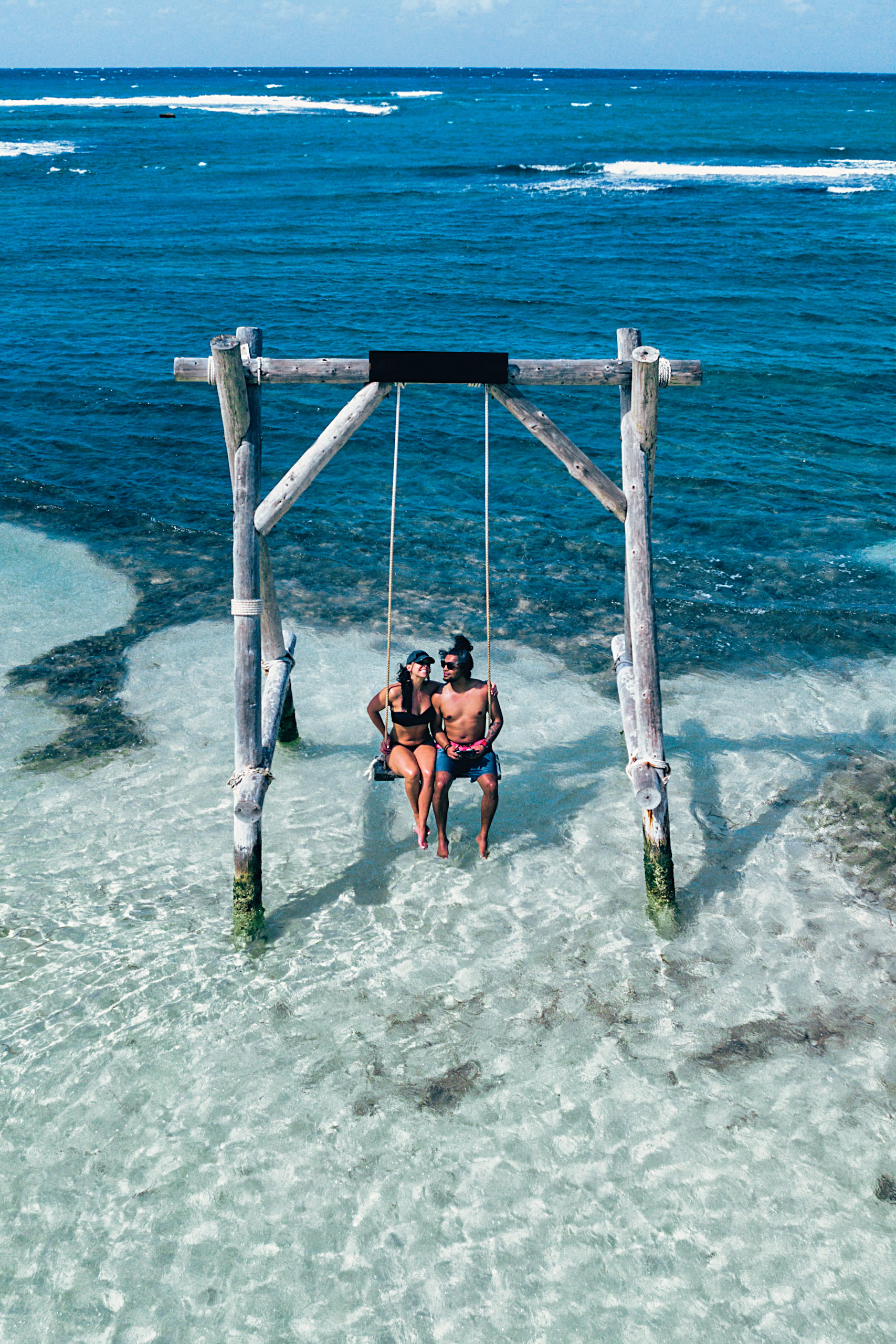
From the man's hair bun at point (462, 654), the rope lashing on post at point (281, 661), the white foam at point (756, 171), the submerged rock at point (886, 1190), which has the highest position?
the white foam at point (756, 171)

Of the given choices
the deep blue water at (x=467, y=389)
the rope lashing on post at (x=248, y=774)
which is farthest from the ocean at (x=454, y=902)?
the rope lashing on post at (x=248, y=774)

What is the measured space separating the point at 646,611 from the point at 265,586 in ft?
10.2

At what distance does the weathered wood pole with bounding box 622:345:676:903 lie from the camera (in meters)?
6.95

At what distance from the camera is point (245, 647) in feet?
23.1

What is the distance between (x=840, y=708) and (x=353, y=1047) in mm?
6413

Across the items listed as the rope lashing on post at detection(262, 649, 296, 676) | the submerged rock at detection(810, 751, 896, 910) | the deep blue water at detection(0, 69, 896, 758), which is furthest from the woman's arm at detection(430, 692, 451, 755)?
the deep blue water at detection(0, 69, 896, 758)

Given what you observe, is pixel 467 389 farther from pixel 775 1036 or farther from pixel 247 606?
pixel 775 1036

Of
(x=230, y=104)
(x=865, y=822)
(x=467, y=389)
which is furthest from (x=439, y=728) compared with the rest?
(x=230, y=104)

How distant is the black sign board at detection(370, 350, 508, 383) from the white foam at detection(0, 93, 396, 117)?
3469 inches

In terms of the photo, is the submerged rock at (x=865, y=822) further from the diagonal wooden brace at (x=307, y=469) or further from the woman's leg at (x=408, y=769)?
the diagonal wooden brace at (x=307, y=469)

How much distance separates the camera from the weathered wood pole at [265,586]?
7.12 meters

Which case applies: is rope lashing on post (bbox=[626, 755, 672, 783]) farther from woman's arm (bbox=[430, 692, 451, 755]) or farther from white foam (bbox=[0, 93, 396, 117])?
white foam (bbox=[0, 93, 396, 117])

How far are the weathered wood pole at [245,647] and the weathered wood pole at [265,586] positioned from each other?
108mm

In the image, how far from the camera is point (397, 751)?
7.48 m
